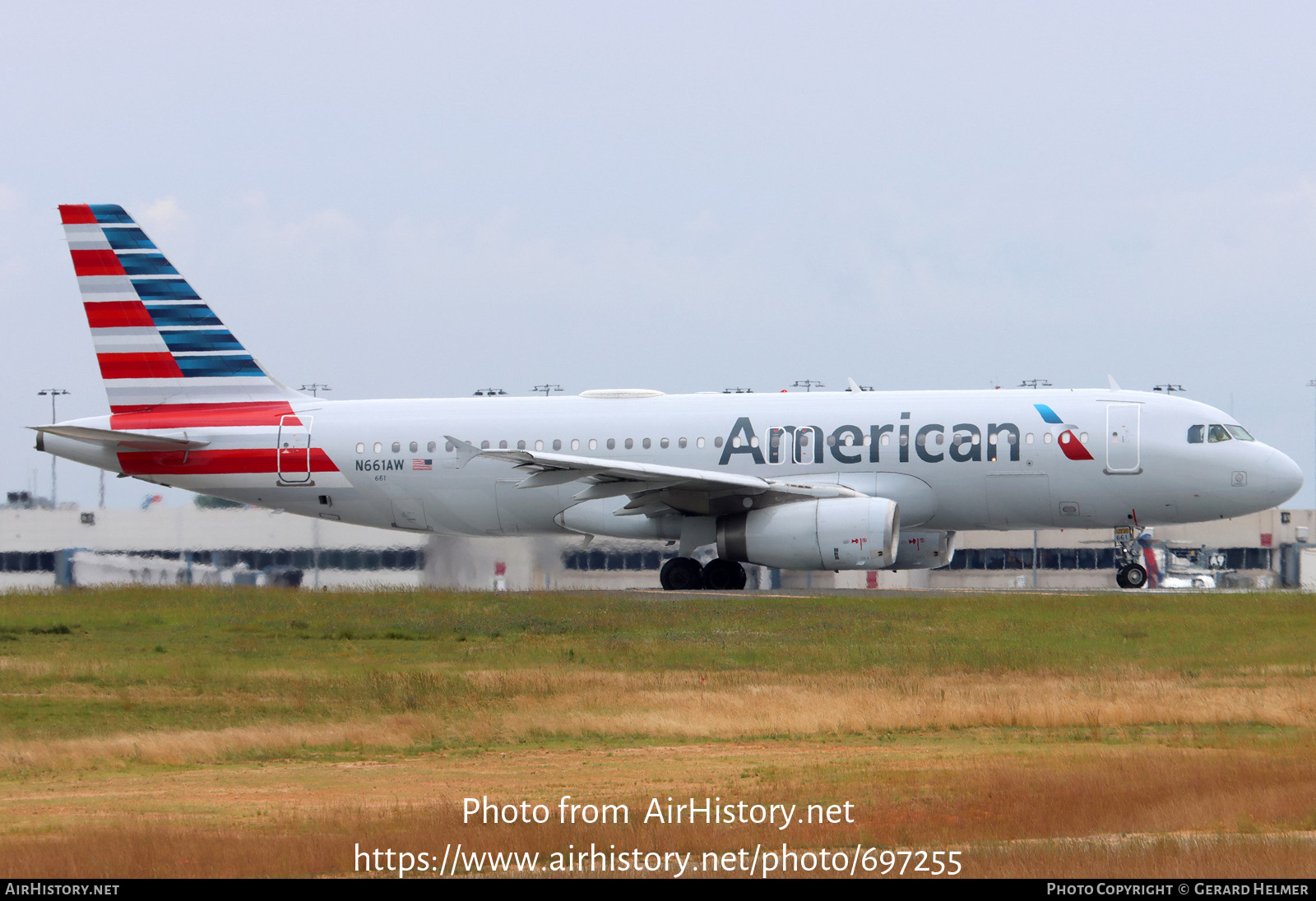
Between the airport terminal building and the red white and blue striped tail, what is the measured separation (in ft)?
13.7

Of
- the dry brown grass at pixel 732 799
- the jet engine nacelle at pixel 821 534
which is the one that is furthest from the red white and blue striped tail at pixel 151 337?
the dry brown grass at pixel 732 799

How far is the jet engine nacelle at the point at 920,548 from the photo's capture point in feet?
101

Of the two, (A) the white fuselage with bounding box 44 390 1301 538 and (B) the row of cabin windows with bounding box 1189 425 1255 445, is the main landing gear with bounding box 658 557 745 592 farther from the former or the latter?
(B) the row of cabin windows with bounding box 1189 425 1255 445

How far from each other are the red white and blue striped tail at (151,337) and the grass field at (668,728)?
6907mm

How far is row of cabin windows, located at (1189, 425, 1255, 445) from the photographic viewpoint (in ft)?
94.2

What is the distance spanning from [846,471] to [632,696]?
43.4 feet

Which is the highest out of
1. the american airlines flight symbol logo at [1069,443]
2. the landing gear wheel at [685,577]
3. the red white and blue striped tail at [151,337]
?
the red white and blue striped tail at [151,337]

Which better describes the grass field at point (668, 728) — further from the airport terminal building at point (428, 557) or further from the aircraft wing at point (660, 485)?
the airport terminal building at point (428, 557)

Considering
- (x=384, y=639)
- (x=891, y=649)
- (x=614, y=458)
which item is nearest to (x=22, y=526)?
(x=614, y=458)

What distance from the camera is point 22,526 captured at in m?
40.4

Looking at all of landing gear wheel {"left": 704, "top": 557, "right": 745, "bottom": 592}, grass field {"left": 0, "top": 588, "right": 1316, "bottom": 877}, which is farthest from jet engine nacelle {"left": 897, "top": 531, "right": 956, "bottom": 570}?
grass field {"left": 0, "top": 588, "right": 1316, "bottom": 877}

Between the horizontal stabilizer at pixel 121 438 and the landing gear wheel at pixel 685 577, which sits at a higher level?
the horizontal stabilizer at pixel 121 438

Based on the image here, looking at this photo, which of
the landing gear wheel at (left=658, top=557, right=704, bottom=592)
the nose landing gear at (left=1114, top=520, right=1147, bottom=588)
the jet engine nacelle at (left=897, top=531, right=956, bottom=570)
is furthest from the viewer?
the jet engine nacelle at (left=897, top=531, right=956, bottom=570)
